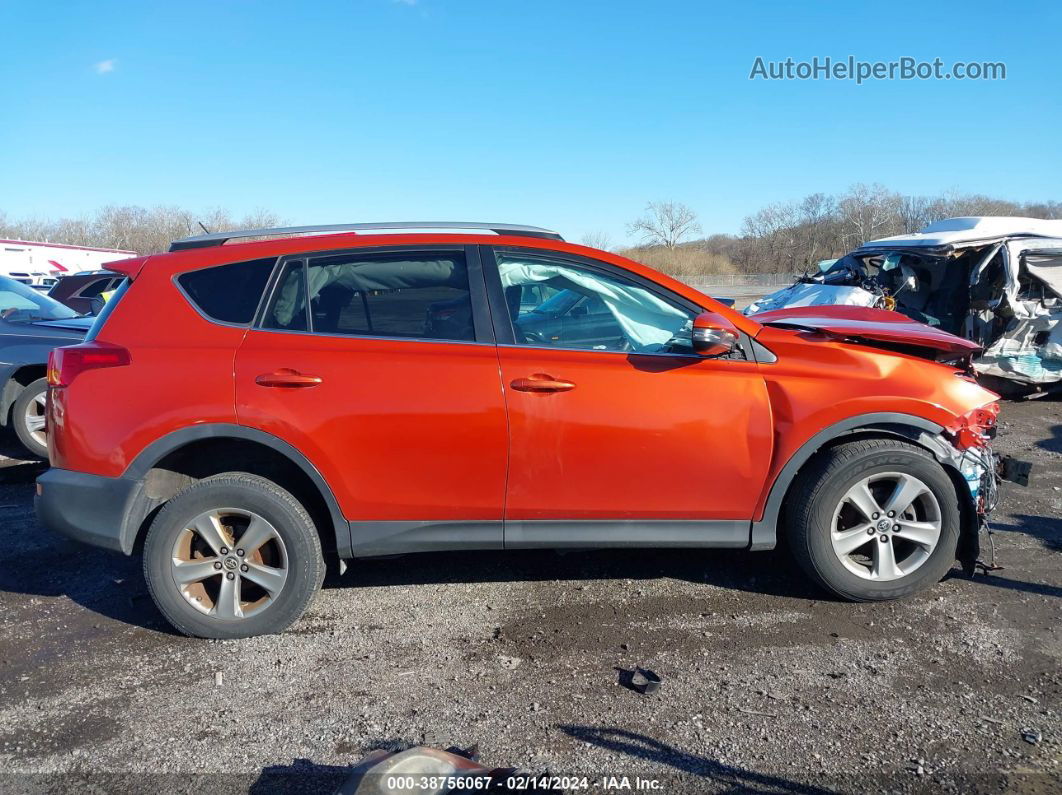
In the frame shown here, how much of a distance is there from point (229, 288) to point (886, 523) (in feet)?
11.4

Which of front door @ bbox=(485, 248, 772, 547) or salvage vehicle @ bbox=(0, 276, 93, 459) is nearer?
front door @ bbox=(485, 248, 772, 547)

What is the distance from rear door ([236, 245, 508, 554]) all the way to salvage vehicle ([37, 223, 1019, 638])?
0.01 meters

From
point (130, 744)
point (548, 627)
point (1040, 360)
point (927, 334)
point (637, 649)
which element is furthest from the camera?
point (1040, 360)

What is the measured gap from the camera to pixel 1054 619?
3.66 metres

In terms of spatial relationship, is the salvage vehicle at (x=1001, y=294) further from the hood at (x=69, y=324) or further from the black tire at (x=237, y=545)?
the hood at (x=69, y=324)

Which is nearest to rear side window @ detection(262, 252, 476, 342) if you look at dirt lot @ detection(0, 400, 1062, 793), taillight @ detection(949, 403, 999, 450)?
dirt lot @ detection(0, 400, 1062, 793)

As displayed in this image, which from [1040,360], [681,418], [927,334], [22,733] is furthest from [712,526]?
[1040,360]

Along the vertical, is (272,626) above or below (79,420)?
below

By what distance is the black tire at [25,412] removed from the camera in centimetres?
707

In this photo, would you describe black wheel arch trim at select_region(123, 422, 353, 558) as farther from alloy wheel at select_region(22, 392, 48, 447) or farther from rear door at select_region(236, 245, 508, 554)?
alloy wheel at select_region(22, 392, 48, 447)

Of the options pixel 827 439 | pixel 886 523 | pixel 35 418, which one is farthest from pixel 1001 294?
pixel 35 418

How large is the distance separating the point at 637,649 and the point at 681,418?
1096 millimetres

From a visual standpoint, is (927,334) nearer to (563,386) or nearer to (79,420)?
(563,386)

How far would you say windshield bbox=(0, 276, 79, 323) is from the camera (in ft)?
24.7
